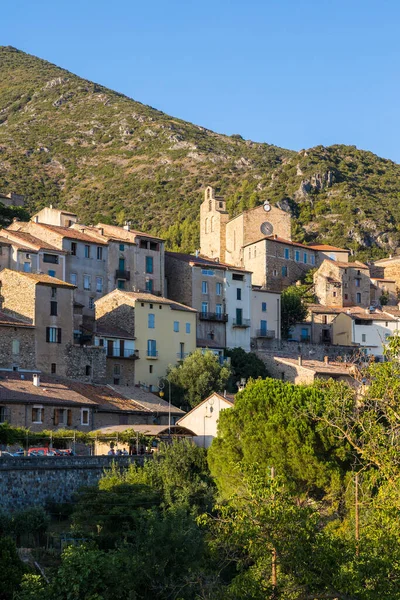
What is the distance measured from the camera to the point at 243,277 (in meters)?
85.1

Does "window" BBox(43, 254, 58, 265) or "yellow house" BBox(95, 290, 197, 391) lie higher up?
"window" BBox(43, 254, 58, 265)

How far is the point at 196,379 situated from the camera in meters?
70.2

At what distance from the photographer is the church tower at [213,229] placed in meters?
104

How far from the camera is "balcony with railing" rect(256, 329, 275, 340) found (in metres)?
84.8

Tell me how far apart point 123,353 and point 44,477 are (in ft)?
77.0

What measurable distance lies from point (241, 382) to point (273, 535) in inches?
1681

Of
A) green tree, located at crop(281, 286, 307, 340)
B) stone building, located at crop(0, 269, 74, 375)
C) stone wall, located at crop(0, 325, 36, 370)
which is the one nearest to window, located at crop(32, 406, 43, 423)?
stone wall, located at crop(0, 325, 36, 370)

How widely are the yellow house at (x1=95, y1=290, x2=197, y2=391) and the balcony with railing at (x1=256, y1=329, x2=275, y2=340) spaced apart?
9.93m

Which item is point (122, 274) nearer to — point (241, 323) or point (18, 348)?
point (241, 323)

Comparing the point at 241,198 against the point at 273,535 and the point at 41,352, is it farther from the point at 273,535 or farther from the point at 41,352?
the point at 273,535

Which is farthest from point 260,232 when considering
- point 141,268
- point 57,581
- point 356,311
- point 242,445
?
point 57,581

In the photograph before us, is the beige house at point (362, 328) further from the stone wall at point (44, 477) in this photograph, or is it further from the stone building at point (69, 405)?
the stone wall at point (44, 477)

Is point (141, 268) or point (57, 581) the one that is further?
point (141, 268)

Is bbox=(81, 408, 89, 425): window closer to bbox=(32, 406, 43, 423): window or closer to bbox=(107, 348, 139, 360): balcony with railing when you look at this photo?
bbox=(32, 406, 43, 423): window
